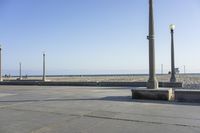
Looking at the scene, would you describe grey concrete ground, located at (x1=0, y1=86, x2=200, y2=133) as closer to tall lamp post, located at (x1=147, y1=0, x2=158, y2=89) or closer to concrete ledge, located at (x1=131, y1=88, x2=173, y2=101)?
concrete ledge, located at (x1=131, y1=88, x2=173, y2=101)

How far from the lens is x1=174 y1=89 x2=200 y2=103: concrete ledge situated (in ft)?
44.1

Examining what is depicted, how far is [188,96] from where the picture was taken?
1368 cm

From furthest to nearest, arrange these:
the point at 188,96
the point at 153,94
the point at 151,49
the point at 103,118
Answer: the point at 151,49
the point at 153,94
the point at 188,96
the point at 103,118

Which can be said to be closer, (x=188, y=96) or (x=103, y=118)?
(x=103, y=118)

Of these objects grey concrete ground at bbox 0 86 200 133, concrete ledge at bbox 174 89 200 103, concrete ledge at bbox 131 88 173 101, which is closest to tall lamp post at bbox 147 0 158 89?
concrete ledge at bbox 131 88 173 101

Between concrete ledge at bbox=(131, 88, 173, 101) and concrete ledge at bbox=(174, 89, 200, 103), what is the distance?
0.39m

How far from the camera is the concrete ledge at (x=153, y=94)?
14.1 metres

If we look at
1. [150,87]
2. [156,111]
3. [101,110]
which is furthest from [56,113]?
[150,87]

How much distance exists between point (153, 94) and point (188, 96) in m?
1.50

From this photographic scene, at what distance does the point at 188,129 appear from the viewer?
8141 mm

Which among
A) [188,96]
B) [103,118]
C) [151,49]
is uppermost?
[151,49]

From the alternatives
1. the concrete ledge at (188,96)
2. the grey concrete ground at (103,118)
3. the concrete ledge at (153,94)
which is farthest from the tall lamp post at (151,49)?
the grey concrete ground at (103,118)

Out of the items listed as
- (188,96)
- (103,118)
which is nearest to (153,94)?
(188,96)

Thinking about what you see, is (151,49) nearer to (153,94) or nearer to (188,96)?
(153,94)
